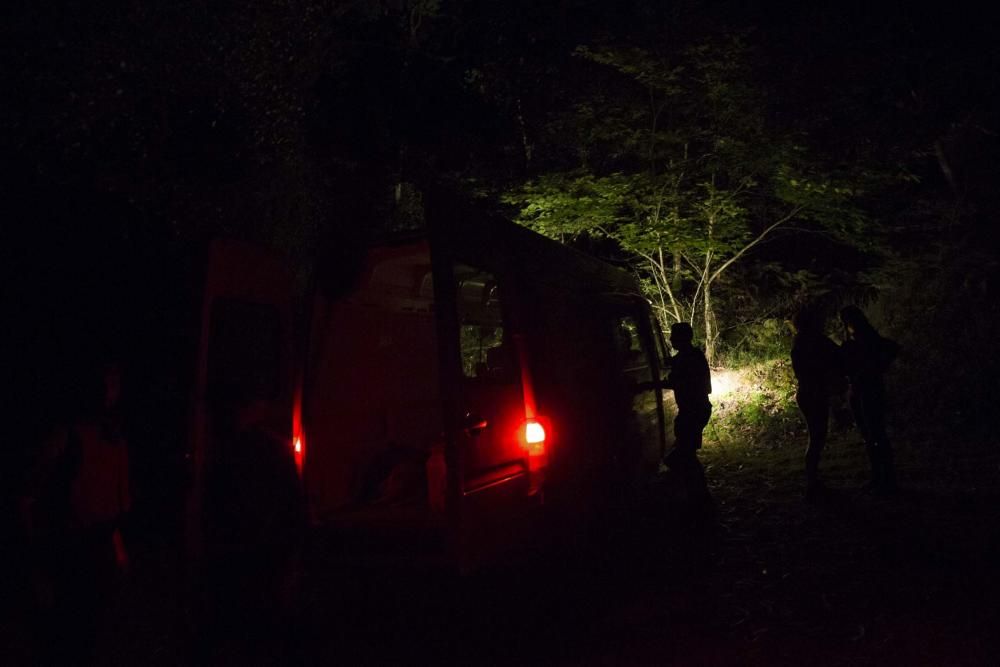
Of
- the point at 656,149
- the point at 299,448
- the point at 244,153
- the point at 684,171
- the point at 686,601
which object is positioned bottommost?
the point at 686,601

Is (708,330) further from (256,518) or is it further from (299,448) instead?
(256,518)

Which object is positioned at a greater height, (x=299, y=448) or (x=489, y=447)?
(x=299, y=448)

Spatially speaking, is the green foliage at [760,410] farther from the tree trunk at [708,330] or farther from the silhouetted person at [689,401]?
the silhouetted person at [689,401]

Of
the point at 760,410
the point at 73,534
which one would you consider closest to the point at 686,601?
the point at 73,534

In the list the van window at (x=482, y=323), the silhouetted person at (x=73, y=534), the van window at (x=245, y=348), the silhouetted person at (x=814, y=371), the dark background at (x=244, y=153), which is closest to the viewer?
the silhouetted person at (x=73, y=534)

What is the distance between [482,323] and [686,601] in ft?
10.6

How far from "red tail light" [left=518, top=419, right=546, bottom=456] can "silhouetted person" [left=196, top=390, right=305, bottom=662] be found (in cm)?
146

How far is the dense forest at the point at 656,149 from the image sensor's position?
9.00 meters

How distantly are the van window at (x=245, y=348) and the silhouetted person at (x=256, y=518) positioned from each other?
51 centimetres

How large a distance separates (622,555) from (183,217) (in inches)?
318

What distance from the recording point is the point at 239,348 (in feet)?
14.0

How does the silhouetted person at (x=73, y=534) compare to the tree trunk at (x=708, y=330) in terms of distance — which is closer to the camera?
the silhouetted person at (x=73, y=534)

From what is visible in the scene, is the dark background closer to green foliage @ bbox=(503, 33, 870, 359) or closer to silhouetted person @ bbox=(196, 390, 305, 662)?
green foliage @ bbox=(503, 33, 870, 359)

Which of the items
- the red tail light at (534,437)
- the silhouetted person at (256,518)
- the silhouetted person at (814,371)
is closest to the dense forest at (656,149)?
the silhouetted person at (814,371)
